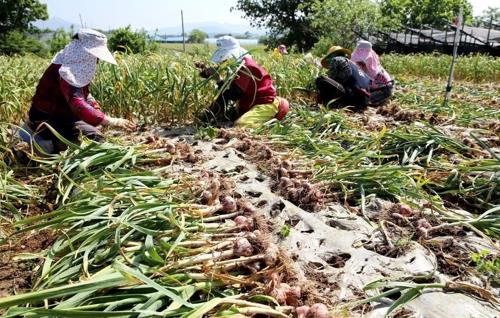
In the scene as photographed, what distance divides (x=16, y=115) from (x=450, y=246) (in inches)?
119

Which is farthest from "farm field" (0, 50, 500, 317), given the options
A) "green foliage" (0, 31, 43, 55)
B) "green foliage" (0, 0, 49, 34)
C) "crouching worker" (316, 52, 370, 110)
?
"green foliage" (0, 0, 49, 34)

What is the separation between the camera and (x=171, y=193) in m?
1.92

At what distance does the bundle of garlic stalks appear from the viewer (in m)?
1.14

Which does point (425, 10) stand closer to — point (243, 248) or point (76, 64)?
point (76, 64)

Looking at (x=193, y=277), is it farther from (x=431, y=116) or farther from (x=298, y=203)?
(x=431, y=116)

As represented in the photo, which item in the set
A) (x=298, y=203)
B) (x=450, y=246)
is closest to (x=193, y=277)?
(x=298, y=203)

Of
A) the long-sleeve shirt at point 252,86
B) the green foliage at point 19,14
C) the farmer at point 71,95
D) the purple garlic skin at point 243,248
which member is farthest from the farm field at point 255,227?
the green foliage at point 19,14

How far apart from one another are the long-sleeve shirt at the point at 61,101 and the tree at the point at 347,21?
11.9 metres

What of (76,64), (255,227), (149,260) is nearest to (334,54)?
(76,64)

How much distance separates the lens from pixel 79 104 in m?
2.59

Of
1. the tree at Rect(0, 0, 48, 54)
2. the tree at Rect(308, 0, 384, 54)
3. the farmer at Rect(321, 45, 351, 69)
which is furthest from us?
the tree at Rect(0, 0, 48, 54)

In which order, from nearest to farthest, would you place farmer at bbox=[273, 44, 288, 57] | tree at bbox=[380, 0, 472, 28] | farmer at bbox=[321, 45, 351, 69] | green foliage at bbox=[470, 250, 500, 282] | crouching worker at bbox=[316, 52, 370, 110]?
green foliage at bbox=[470, 250, 500, 282] < crouching worker at bbox=[316, 52, 370, 110] < farmer at bbox=[321, 45, 351, 69] < farmer at bbox=[273, 44, 288, 57] < tree at bbox=[380, 0, 472, 28]

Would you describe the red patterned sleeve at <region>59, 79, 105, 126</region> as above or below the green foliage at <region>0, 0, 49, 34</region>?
below

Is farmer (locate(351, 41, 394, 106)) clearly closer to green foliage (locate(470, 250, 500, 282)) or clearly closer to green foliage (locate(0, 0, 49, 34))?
green foliage (locate(470, 250, 500, 282))
